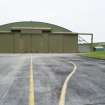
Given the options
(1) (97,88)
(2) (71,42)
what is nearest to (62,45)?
(2) (71,42)

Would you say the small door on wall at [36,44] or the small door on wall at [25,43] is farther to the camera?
the small door on wall at [36,44]

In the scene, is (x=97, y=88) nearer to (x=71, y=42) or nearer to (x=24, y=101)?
(x=24, y=101)

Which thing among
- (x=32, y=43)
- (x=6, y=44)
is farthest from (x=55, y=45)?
(x=6, y=44)

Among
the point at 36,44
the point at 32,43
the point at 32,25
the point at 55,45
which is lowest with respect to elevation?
the point at 55,45

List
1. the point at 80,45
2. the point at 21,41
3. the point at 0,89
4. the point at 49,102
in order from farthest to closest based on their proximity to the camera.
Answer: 1. the point at 80,45
2. the point at 21,41
3. the point at 0,89
4. the point at 49,102

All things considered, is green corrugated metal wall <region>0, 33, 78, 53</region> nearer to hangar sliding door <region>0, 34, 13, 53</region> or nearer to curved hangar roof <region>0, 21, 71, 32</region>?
hangar sliding door <region>0, 34, 13, 53</region>

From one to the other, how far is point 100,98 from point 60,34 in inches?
3059

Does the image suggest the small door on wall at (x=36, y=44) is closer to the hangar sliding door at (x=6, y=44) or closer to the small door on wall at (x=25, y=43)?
the small door on wall at (x=25, y=43)

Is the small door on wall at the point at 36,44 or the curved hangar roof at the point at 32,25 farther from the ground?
the curved hangar roof at the point at 32,25

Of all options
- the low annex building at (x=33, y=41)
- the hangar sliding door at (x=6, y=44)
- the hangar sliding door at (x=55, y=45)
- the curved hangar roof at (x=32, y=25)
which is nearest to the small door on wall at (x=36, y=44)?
the low annex building at (x=33, y=41)

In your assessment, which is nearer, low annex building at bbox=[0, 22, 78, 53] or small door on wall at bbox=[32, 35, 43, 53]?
low annex building at bbox=[0, 22, 78, 53]

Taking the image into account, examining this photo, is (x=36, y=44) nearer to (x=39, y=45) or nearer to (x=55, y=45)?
(x=39, y=45)

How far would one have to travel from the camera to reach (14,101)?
8820mm

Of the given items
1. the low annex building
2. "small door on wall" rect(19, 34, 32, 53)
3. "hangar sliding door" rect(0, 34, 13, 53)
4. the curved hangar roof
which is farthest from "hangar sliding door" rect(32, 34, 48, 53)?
the curved hangar roof
